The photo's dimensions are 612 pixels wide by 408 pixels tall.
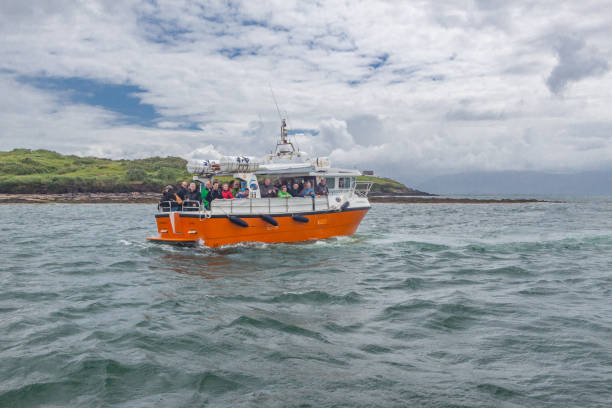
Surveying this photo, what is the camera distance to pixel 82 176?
90.9m

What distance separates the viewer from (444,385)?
19.4ft

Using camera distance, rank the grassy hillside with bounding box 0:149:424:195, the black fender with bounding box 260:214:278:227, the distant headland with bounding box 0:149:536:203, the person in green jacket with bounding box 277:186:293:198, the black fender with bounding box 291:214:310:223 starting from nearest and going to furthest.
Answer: the black fender with bounding box 260:214:278:227, the black fender with bounding box 291:214:310:223, the person in green jacket with bounding box 277:186:293:198, the distant headland with bounding box 0:149:536:203, the grassy hillside with bounding box 0:149:424:195

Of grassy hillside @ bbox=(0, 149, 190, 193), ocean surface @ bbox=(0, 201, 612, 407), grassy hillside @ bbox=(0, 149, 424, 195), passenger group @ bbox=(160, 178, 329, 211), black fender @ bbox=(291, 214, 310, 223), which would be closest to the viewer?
ocean surface @ bbox=(0, 201, 612, 407)

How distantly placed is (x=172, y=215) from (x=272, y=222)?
13.4 ft

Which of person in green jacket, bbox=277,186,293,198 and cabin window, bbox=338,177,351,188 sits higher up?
cabin window, bbox=338,177,351,188

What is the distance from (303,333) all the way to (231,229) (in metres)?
11.1

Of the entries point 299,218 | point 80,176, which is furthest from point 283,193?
point 80,176

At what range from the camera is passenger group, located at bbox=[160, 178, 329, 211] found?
739 inches

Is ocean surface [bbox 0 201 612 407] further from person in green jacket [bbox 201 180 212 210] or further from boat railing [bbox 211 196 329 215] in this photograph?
person in green jacket [bbox 201 180 212 210]

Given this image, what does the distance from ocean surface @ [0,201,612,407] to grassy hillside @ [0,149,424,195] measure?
70722 millimetres

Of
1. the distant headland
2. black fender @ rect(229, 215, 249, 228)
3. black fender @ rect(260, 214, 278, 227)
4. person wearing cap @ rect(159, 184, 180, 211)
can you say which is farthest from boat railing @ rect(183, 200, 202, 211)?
the distant headland

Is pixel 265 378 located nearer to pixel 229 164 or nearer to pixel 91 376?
pixel 91 376

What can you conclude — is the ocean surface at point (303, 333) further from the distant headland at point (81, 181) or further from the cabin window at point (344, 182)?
the distant headland at point (81, 181)

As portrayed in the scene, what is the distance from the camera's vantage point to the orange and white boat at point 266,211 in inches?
725
